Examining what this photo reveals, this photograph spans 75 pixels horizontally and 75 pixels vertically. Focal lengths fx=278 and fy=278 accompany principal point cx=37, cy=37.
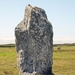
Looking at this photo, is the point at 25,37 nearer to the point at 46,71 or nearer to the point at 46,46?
the point at 46,46

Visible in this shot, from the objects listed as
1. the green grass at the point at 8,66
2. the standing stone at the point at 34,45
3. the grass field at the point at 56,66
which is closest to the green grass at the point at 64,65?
the grass field at the point at 56,66

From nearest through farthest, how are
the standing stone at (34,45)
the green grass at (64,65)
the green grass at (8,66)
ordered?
the standing stone at (34,45) < the green grass at (8,66) < the green grass at (64,65)

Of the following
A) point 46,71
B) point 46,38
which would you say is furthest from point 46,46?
point 46,71

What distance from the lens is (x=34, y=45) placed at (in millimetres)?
16844

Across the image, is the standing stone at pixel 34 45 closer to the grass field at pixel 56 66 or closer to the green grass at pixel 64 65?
the grass field at pixel 56 66

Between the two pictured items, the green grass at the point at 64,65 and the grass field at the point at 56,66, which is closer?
the grass field at the point at 56,66

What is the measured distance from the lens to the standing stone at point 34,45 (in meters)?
16.8

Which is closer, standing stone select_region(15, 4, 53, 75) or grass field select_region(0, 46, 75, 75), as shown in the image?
standing stone select_region(15, 4, 53, 75)

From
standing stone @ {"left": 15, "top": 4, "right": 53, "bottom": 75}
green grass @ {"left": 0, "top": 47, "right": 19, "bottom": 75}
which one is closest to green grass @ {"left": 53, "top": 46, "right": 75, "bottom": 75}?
green grass @ {"left": 0, "top": 47, "right": 19, "bottom": 75}

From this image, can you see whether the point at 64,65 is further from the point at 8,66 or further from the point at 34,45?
the point at 34,45

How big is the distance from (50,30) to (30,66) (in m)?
2.51

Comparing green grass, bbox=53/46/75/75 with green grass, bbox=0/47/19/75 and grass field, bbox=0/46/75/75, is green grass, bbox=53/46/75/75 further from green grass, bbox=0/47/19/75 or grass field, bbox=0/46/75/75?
green grass, bbox=0/47/19/75

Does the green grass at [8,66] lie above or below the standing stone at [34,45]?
below

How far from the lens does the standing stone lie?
55.1 ft
